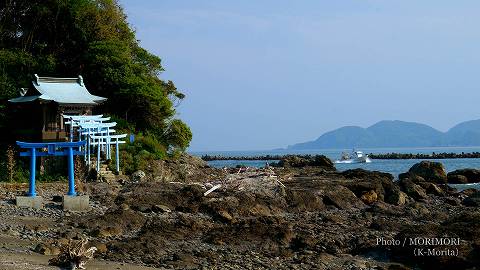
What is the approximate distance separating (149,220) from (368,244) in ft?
22.8

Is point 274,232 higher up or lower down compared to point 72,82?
lower down

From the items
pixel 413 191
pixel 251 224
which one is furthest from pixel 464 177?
pixel 251 224

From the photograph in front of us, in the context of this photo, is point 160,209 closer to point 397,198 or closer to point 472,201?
point 397,198

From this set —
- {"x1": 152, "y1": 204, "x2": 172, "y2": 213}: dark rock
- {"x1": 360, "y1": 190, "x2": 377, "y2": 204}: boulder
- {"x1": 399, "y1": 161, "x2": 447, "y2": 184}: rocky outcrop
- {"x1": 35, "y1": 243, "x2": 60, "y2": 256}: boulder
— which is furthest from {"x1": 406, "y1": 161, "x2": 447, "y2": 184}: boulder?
{"x1": 35, "y1": 243, "x2": 60, "y2": 256}: boulder

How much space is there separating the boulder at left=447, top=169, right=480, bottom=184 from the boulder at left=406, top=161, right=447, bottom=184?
4.98 m

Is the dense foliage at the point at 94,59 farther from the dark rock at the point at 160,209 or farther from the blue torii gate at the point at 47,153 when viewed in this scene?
the dark rock at the point at 160,209

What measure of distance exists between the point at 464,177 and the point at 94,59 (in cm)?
2847

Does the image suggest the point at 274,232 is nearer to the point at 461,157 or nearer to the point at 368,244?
the point at 368,244

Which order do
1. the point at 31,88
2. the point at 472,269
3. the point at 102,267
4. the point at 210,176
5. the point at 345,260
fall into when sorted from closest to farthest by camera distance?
the point at 102,267
the point at 472,269
the point at 345,260
the point at 31,88
the point at 210,176

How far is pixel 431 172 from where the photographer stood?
41.3 m

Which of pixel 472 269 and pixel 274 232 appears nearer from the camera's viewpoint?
pixel 472 269

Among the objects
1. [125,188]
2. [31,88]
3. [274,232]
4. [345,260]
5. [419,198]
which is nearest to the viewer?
[345,260]

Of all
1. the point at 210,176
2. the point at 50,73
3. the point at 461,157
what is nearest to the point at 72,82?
the point at 50,73

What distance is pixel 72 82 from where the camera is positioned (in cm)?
3388
